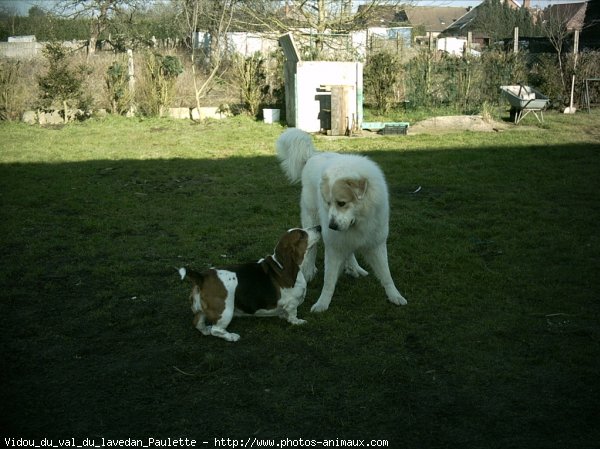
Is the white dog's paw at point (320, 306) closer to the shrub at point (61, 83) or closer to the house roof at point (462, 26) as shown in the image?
the shrub at point (61, 83)

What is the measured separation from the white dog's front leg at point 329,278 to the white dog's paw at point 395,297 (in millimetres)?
468

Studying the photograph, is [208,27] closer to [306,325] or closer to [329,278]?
[329,278]

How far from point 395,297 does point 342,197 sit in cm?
106

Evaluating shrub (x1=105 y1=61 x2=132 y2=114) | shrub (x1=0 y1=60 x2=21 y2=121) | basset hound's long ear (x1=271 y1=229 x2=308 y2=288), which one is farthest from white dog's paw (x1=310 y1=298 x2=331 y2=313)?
shrub (x1=0 y1=60 x2=21 y2=121)

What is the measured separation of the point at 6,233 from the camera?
6727mm

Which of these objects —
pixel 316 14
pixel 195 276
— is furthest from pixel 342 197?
pixel 316 14

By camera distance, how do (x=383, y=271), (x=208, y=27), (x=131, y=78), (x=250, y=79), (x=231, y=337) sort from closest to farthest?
(x=231, y=337)
(x=383, y=271)
(x=250, y=79)
(x=131, y=78)
(x=208, y=27)

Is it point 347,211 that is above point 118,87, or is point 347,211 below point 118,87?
below

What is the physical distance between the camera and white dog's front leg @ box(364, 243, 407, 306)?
4.76 meters

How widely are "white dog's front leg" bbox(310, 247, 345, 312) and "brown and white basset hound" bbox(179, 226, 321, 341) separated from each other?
0.95ft

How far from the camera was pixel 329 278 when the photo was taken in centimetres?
477

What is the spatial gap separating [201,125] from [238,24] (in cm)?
784

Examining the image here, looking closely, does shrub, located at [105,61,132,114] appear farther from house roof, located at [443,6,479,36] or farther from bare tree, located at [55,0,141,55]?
house roof, located at [443,6,479,36]

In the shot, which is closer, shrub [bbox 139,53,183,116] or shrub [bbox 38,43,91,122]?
shrub [bbox 38,43,91,122]
